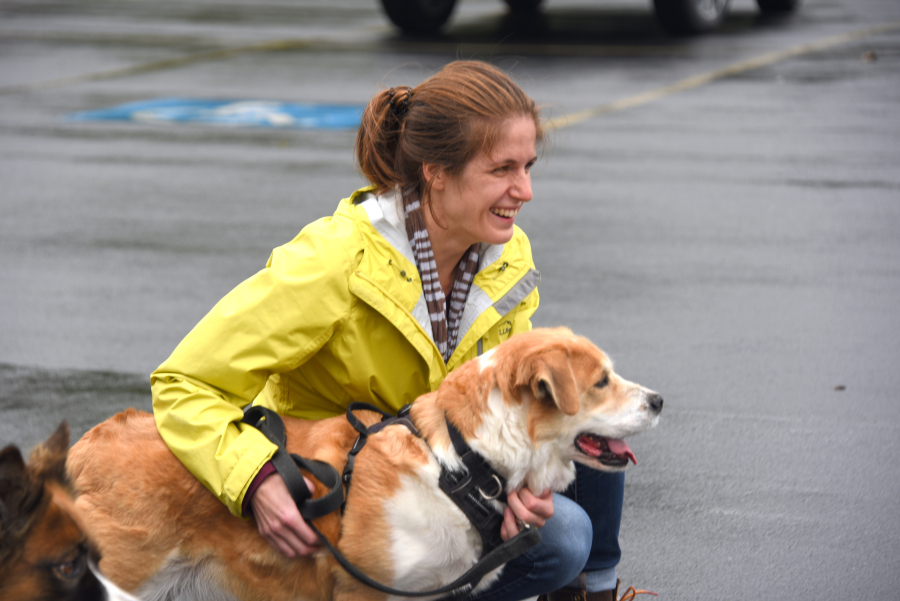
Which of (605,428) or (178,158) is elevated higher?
(605,428)

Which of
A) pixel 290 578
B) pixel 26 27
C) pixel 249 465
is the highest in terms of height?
pixel 249 465

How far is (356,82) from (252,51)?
3545 mm

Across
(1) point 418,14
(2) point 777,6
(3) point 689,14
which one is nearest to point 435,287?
(3) point 689,14

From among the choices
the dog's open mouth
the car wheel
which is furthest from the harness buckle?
the car wheel

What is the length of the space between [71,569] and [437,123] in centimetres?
183

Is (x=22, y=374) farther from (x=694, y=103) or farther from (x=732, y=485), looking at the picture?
(x=694, y=103)

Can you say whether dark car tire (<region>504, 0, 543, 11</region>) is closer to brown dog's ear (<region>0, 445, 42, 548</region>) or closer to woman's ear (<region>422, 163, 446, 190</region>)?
woman's ear (<region>422, 163, 446, 190</region>)

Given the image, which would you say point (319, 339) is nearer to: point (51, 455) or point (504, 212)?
point (504, 212)

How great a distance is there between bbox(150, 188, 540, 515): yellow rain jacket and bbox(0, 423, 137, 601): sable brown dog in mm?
505

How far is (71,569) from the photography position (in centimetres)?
250

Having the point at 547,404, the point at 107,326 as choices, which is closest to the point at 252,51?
the point at 107,326

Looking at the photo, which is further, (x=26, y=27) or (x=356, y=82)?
(x=26, y=27)

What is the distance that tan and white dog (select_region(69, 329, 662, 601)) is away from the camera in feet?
9.81

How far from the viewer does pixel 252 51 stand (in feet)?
A: 54.0
